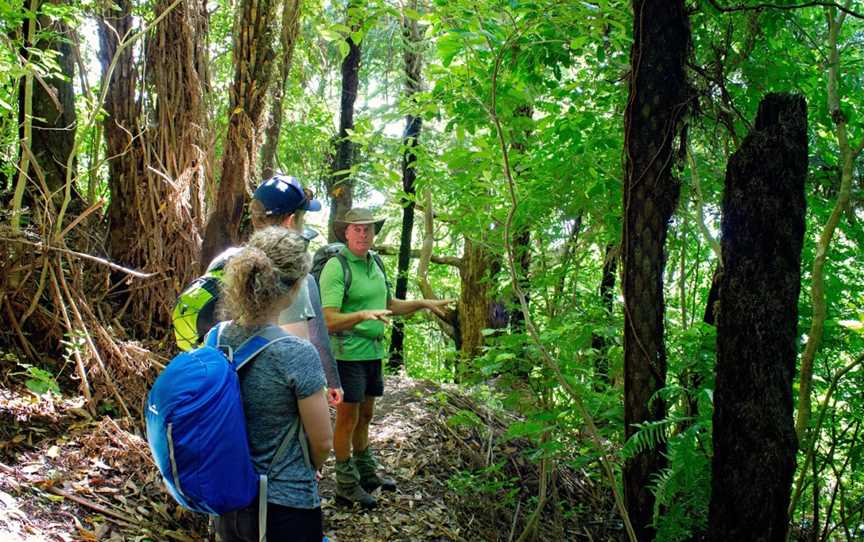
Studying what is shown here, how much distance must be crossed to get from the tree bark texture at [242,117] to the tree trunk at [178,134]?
49cm

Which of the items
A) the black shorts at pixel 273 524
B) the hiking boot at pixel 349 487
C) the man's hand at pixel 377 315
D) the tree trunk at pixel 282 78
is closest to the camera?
the black shorts at pixel 273 524

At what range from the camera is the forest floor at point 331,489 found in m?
3.72

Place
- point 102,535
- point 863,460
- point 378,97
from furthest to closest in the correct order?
point 378,97 → point 863,460 → point 102,535

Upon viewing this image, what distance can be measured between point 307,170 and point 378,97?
308 centimetres

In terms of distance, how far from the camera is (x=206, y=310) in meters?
2.96

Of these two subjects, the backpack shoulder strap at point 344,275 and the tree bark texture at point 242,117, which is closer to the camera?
the backpack shoulder strap at point 344,275

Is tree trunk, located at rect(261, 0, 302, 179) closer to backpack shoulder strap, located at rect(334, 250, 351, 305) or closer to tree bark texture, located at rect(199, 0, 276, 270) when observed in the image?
tree bark texture, located at rect(199, 0, 276, 270)

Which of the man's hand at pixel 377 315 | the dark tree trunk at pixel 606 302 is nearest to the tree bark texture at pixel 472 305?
the dark tree trunk at pixel 606 302

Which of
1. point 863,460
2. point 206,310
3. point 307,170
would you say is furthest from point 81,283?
point 307,170

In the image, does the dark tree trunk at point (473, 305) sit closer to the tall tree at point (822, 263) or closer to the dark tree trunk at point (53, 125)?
the dark tree trunk at point (53, 125)

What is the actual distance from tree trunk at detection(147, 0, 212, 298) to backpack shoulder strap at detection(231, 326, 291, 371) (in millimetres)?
4078

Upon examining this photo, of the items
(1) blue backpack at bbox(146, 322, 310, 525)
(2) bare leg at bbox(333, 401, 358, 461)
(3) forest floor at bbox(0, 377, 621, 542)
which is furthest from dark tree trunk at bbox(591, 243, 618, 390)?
(1) blue backpack at bbox(146, 322, 310, 525)

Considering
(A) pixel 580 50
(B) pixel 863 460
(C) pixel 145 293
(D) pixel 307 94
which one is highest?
(D) pixel 307 94

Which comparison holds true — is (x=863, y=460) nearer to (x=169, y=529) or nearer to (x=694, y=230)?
(x=694, y=230)
